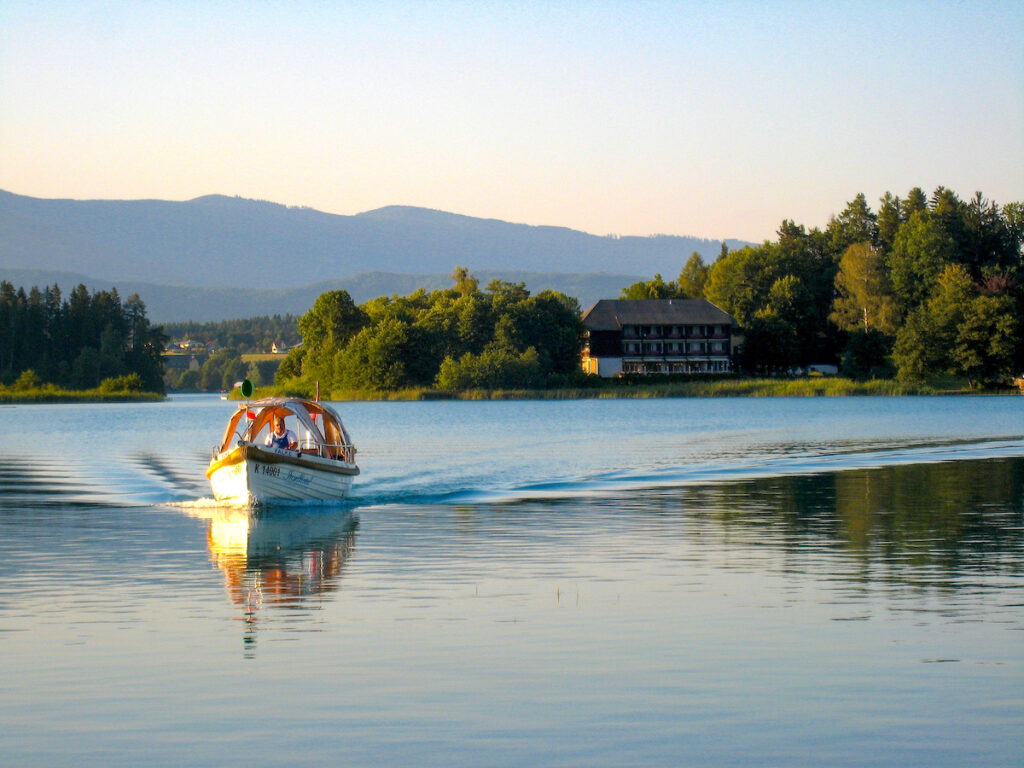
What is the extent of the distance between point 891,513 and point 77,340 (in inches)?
6812

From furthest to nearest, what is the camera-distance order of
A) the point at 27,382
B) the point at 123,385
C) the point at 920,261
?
the point at 123,385
the point at 27,382
the point at 920,261

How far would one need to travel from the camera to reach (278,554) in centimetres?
2295

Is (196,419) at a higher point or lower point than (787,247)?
lower

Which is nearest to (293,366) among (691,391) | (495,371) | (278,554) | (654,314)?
(495,371)

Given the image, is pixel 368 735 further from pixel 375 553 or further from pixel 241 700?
pixel 375 553

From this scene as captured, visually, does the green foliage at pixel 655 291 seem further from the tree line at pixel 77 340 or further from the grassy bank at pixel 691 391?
the tree line at pixel 77 340

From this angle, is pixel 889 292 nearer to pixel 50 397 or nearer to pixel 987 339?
pixel 987 339

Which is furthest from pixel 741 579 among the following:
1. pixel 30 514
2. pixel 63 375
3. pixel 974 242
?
pixel 63 375

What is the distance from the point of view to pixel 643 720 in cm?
1120

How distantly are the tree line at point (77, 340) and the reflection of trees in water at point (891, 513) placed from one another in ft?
477

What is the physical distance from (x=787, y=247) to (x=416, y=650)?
162749mm

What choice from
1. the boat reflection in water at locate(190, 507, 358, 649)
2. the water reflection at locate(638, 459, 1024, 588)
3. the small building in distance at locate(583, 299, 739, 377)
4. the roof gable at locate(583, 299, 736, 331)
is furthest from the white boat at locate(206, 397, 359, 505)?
the small building in distance at locate(583, 299, 739, 377)

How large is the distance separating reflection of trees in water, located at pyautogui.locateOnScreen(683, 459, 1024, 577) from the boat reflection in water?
24.0 feet

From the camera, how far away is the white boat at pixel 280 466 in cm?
3055
